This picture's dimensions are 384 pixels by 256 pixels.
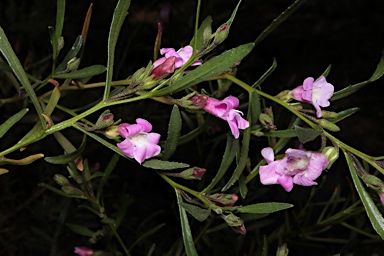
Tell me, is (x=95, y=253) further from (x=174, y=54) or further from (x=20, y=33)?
(x=20, y=33)

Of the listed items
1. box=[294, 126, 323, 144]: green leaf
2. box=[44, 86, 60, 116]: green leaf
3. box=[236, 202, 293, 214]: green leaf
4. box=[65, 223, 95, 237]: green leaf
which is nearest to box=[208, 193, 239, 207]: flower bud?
box=[236, 202, 293, 214]: green leaf

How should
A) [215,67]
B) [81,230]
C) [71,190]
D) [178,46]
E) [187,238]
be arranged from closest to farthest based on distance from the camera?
[215,67] → [187,238] → [71,190] → [81,230] → [178,46]

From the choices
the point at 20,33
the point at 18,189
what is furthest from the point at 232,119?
the point at 20,33

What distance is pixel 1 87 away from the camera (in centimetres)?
126

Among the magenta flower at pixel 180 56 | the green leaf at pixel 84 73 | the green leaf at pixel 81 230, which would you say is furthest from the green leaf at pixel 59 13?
the green leaf at pixel 81 230

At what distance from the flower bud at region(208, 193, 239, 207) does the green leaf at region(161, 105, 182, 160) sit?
9cm

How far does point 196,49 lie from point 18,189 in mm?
999

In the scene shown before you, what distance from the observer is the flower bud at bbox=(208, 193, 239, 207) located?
0.78m

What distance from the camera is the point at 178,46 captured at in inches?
61.3

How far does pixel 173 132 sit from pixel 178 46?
2.73ft

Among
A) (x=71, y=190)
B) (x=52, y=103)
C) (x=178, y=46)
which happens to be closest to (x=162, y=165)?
(x=52, y=103)

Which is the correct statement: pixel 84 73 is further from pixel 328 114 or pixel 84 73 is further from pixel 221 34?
pixel 328 114

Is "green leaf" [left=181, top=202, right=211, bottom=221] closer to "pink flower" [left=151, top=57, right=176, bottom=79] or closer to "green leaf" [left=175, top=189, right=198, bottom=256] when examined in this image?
"green leaf" [left=175, top=189, right=198, bottom=256]

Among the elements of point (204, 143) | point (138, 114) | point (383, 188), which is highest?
point (383, 188)
